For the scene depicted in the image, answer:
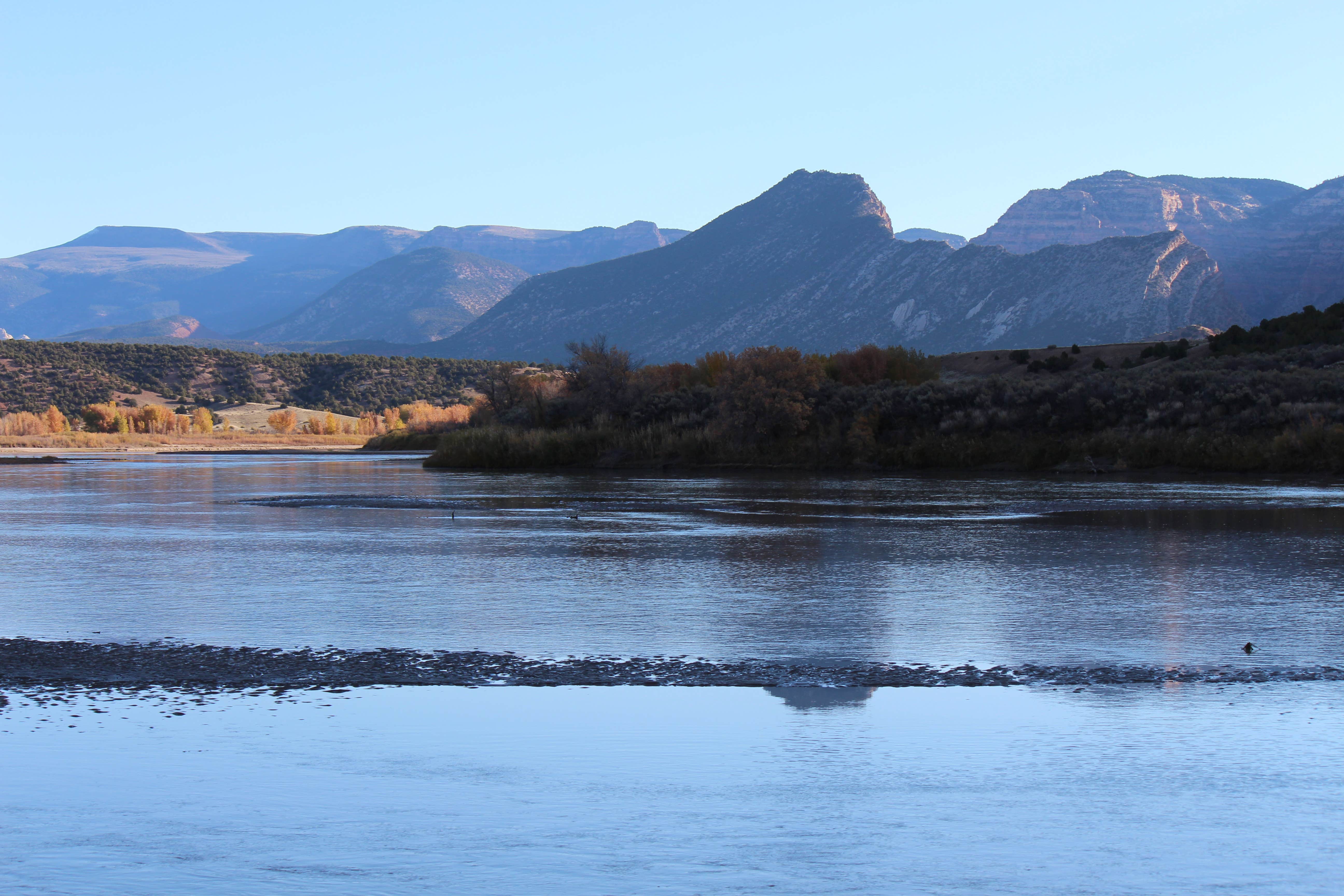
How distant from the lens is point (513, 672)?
28.0 feet

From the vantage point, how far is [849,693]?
7.88m

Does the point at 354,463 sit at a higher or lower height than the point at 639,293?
lower

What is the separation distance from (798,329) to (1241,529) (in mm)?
124711

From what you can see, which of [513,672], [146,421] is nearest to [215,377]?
[146,421]

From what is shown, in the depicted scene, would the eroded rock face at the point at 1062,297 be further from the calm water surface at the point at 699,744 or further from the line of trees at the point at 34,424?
the calm water surface at the point at 699,744

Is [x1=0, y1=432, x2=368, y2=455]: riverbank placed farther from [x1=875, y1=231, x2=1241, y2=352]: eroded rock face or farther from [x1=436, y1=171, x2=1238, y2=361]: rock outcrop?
→ [x1=875, y1=231, x2=1241, y2=352]: eroded rock face

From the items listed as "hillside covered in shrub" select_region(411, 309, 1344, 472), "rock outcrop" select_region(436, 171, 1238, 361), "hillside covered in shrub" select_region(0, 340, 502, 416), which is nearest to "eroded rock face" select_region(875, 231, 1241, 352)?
"rock outcrop" select_region(436, 171, 1238, 361)

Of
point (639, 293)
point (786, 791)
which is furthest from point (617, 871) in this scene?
point (639, 293)

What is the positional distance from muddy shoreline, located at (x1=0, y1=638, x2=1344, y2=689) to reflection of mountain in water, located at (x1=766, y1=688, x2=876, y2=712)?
0.11 m

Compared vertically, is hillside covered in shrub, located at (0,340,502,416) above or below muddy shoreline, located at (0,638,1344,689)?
above

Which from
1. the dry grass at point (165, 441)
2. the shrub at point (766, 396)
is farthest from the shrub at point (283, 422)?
the shrub at point (766, 396)

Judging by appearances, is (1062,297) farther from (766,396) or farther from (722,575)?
(722,575)

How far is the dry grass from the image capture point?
83938 millimetres

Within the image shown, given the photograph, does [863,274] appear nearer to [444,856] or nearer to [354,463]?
[354,463]
